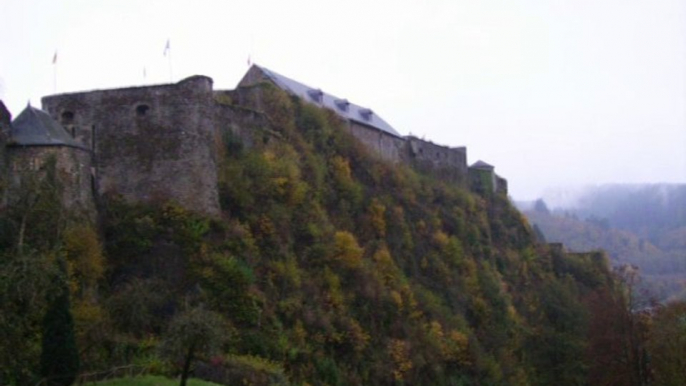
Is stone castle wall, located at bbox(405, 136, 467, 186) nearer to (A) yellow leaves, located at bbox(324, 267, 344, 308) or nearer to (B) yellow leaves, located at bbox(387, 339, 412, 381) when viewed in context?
(B) yellow leaves, located at bbox(387, 339, 412, 381)

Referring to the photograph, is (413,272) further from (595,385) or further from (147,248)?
(147,248)

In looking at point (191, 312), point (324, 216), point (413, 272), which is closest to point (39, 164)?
point (191, 312)

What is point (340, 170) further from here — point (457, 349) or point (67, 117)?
point (67, 117)

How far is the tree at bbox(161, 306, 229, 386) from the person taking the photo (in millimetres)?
23344

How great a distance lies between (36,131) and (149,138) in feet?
13.4

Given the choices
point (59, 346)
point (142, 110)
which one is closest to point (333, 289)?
point (142, 110)

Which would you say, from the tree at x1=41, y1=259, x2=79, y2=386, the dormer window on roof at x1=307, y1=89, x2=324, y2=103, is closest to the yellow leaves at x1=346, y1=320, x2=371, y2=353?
the tree at x1=41, y1=259, x2=79, y2=386

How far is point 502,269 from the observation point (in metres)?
51.8

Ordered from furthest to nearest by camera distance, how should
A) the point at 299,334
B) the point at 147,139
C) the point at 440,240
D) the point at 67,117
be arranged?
the point at 440,240
the point at 67,117
the point at 147,139
the point at 299,334

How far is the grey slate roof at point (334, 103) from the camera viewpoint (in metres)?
45.9

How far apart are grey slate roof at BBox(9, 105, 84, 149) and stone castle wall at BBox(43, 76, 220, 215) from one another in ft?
6.38

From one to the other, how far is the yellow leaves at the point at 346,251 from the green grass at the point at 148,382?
10830 mm

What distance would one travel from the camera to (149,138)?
3006 cm

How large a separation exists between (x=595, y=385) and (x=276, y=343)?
58.2ft
